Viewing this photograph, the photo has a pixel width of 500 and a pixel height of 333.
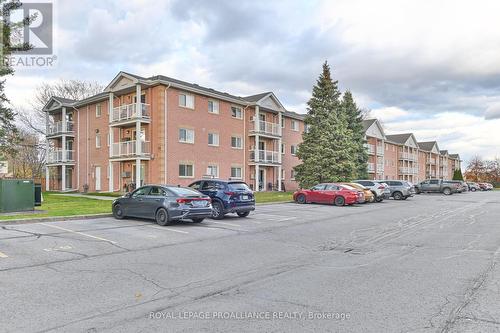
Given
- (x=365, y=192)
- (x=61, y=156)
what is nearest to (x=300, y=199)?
(x=365, y=192)

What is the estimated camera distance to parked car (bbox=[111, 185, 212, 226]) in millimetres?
13133

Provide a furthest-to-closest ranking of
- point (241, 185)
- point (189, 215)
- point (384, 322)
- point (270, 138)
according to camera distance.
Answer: point (270, 138) → point (241, 185) → point (189, 215) → point (384, 322)

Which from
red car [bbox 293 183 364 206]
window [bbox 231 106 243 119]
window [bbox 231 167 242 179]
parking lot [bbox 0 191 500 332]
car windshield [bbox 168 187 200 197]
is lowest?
parking lot [bbox 0 191 500 332]

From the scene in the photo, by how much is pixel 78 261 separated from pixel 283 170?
3530cm

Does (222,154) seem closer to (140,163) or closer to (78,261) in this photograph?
(140,163)

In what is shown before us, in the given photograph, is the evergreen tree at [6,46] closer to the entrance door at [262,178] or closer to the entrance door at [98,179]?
the entrance door at [98,179]

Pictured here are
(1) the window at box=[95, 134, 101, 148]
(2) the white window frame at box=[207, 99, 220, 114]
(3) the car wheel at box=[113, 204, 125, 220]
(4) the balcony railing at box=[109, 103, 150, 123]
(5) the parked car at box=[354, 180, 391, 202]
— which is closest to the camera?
(3) the car wheel at box=[113, 204, 125, 220]

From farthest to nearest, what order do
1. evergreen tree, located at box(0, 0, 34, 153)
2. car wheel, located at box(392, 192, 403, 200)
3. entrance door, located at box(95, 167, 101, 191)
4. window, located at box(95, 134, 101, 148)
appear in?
window, located at box(95, 134, 101, 148)
entrance door, located at box(95, 167, 101, 191)
car wheel, located at box(392, 192, 403, 200)
evergreen tree, located at box(0, 0, 34, 153)

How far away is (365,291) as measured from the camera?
19.6 feet

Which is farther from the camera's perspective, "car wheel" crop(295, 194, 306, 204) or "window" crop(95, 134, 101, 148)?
"window" crop(95, 134, 101, 148)

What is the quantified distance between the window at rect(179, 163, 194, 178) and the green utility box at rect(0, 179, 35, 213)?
14864 millimetres

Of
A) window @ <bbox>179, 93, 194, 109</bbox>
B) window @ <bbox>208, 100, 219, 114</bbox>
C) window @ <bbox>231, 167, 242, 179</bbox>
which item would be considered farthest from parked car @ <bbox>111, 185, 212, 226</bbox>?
window @ <bbox>231, 167, 242, 179</bbox>

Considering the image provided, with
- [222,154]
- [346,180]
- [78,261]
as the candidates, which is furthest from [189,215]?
[346,180]

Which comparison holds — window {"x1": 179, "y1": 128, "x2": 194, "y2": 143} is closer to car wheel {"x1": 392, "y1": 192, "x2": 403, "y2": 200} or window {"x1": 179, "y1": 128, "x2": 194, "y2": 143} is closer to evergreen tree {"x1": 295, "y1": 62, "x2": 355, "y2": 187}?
evergreen tree {"x1": 295, "y1": 62, "x2": 355, "y2": 187}
